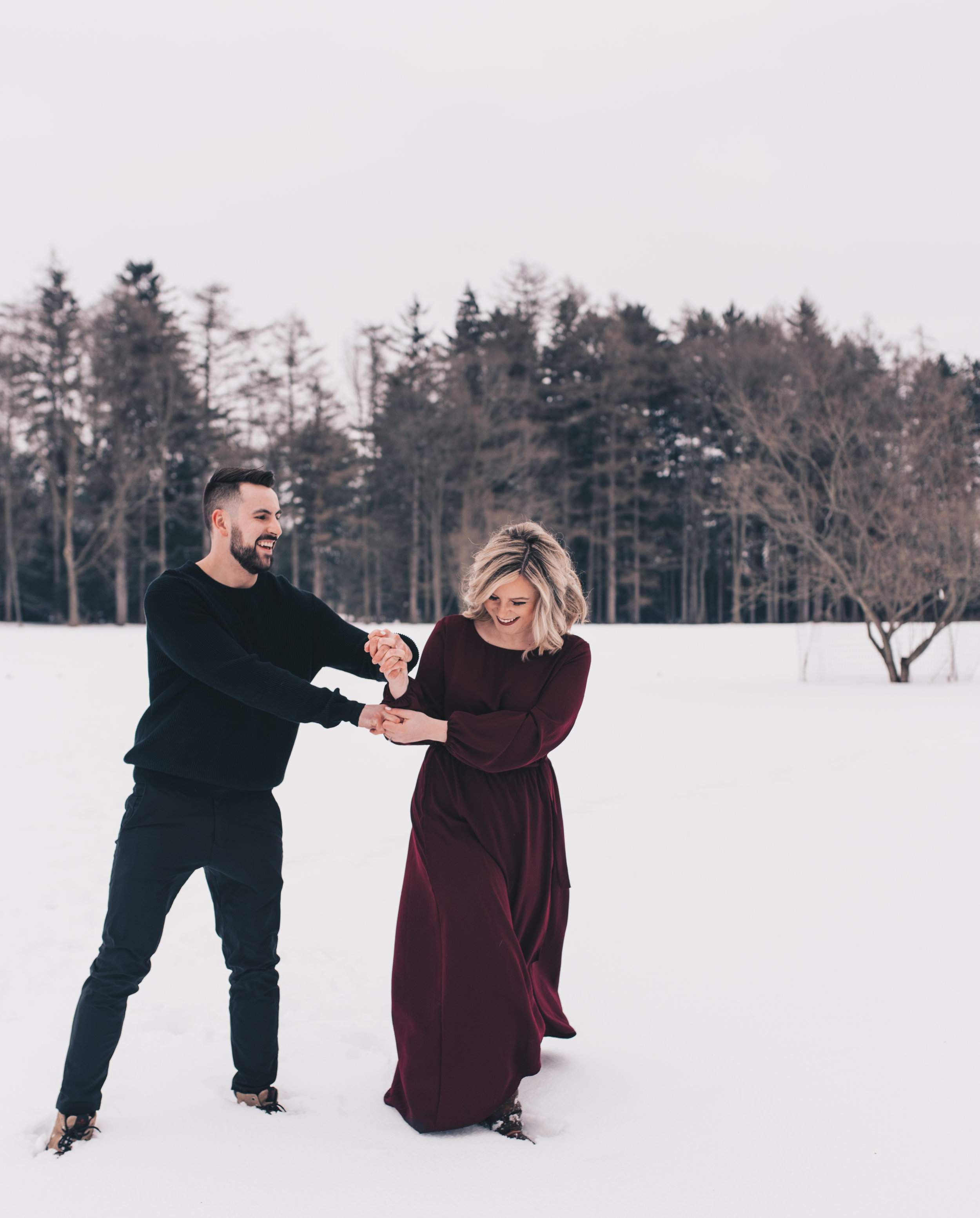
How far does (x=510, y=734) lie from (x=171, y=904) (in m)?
1.13

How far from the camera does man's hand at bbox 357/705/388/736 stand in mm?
2871

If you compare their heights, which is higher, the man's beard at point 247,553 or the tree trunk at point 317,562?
the tree trunk at point 317,562

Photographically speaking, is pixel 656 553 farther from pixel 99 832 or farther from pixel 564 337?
pixel 99 832

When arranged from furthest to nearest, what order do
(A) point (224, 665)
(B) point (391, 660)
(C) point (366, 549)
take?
(C) point (366, 549) < (B) point (391, 660) < (A) point (224, 665)

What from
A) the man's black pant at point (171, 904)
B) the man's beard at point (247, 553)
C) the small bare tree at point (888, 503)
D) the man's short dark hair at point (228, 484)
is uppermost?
the small bare tree at point (888, 503)

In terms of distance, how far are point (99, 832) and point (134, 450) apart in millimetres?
26457

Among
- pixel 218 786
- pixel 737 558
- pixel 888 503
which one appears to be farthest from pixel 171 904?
pixel 737 558

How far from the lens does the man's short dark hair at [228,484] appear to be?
9.35ft

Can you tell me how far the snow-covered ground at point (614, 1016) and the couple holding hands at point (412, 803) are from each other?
214mm

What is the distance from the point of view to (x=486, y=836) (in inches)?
116

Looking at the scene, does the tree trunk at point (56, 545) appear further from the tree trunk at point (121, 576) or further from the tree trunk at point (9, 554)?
the tree trunk at point (121, 576)

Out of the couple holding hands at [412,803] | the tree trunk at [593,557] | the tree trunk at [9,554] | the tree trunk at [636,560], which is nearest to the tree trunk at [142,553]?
the tree trunk at [9,554]

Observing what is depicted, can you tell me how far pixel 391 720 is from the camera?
114 inches

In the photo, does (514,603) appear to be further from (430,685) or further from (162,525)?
(162,525)
